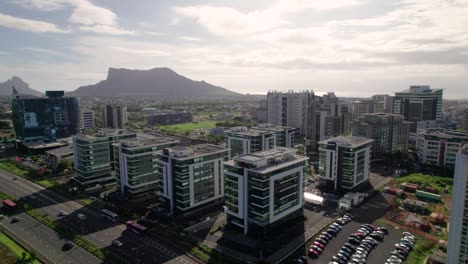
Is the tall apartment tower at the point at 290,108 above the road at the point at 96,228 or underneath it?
above

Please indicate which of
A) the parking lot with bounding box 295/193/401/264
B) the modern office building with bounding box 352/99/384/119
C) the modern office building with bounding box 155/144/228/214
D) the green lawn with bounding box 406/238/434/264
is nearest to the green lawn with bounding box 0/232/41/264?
the modern office building with bounding box 155/144/228/214

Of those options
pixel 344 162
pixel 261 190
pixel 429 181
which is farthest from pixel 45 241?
pixel 429 181

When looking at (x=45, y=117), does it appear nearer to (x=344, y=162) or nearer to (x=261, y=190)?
(x=261, y=190)

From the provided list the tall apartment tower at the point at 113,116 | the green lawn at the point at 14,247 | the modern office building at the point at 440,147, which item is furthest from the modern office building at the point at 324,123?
the tall apartment tower at the point at 113,116

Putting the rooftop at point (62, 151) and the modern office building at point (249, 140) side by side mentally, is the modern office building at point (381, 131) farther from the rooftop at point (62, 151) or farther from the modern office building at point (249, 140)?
the rooftop at point (62, 151)

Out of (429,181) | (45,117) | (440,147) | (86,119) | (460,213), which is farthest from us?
(86,119)

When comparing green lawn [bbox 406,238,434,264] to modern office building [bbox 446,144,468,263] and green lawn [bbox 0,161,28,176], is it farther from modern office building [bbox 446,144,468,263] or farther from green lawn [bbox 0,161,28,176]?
green lawn [bbox 0,161,28,176]
